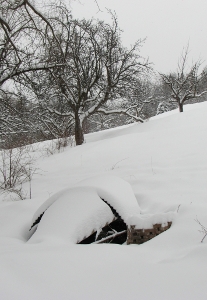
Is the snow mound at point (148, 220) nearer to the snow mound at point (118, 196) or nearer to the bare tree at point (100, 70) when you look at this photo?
the snow mound at point (118, 196)

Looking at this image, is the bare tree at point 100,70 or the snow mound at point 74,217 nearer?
the snow mound at point 74,217

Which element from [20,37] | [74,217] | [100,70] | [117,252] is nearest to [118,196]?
[74,217]

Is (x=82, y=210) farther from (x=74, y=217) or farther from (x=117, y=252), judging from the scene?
(x=117, y=252)

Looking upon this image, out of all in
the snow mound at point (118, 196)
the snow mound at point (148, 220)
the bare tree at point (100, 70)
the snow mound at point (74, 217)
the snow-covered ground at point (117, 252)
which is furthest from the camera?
the bare tree at point (100, 70)

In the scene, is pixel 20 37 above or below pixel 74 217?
above

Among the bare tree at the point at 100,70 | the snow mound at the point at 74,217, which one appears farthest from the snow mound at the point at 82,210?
the bare tree at the point at 100,70

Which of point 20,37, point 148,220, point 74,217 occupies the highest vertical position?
point 20,37

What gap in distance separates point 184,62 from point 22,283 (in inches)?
670

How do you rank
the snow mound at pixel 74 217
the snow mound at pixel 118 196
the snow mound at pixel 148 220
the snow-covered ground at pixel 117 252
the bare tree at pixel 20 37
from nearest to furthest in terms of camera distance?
the snow-covered ground at pixel 117 252
the snow mound at pixel 74 217
the snow mound at pixel 148 220
the snow mound at pixel 118 196
the bare tree at pixel 20 37

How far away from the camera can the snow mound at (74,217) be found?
2.13 meters

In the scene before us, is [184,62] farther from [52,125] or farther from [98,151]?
[98,151]

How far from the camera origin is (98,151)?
704cm

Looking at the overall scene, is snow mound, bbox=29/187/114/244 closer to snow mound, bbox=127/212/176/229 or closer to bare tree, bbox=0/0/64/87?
snow mound, bbox=127/212/176/229

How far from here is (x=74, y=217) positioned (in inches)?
88.7
